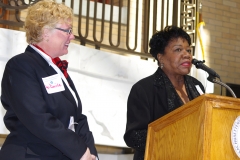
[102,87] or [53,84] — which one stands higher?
[53,84]

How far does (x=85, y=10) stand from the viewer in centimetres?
582

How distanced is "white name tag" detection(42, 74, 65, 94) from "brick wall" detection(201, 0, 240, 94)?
5.07m

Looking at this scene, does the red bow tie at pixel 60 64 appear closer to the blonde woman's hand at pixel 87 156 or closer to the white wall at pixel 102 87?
the blonde woman's hand at pixel 87 156

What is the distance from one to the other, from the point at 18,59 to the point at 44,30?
0.79ft

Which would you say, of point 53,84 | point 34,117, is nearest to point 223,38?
point 53,84

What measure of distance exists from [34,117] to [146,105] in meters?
0.95

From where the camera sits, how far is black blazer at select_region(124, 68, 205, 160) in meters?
3.16

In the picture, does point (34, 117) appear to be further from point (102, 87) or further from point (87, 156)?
point (102, 87)

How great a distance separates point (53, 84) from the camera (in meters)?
2.68

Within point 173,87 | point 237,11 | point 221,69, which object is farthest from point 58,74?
point 237,11

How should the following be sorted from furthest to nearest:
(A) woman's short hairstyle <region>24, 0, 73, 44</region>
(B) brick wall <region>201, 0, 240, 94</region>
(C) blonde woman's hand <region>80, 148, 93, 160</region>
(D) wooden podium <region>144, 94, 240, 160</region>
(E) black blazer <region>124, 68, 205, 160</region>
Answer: (B) brick wall <region>201, 0, 240, 94</region>
(E) black blazer <region>124, 68, 205, 160</region>
(A) woman's short hairstyle <region>24, 0, 73, 44</region>
(C) blonde woman's hand <region>80, 148, 93, 160</region>
(D) wooden podium <region>144, 94, 240, 160</region>

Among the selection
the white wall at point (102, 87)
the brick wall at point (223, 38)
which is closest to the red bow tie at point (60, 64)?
the white wall at point (102, 87)

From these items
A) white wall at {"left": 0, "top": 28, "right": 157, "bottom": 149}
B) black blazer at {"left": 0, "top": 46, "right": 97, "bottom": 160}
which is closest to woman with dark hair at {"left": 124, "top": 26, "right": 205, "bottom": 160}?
black blazer at {"left": 0, "top": 46, "right": 97, "bottom": 160}

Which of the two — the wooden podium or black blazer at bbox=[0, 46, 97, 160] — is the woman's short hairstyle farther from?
the wooden podium
